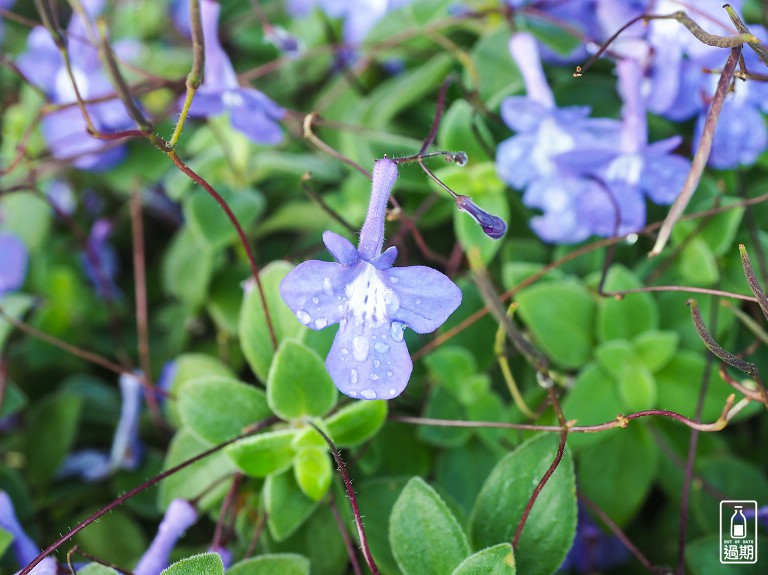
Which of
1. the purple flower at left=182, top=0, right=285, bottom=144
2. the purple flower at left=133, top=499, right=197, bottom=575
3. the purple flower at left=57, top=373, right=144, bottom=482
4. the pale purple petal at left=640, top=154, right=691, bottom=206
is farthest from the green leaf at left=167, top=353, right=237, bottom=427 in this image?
the pale purple petal at left=640, top=154, right=691, bottom=206

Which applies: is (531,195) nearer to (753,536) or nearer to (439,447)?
(439,447)

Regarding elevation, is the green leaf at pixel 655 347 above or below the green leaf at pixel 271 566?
above

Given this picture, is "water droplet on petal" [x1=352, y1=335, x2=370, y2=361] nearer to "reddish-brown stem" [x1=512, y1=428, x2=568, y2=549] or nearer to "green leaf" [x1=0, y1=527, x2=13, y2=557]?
"reddish-brown stem" [x1=512, y1=428, x2=568, y2=549]

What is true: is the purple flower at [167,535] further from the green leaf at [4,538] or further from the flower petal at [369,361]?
the flower petal at [369,361]

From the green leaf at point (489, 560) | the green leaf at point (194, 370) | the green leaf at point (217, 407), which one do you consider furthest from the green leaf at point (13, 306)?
the green leaf at point (489, 560)

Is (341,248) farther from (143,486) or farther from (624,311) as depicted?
(624,311)

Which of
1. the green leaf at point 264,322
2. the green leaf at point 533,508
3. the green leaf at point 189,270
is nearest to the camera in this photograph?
the green leaf at point 533,508

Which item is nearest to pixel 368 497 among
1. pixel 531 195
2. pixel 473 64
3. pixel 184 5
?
pixel 531 195
